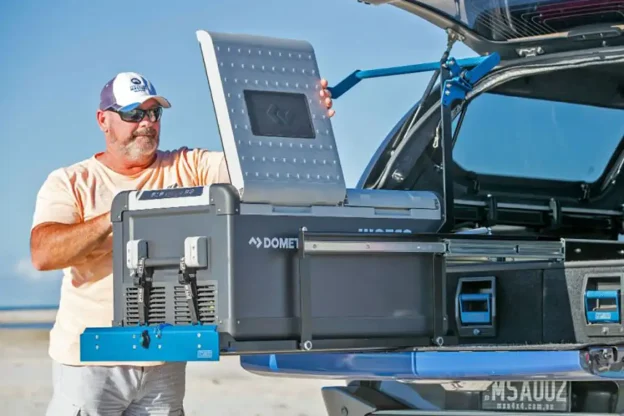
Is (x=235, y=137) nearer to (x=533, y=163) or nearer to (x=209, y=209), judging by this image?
(x=209, y=209)

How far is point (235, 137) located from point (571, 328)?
1.22m

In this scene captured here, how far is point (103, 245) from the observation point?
4.63 meters

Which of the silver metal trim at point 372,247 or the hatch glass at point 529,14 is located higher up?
the hatch glass at point 529,14

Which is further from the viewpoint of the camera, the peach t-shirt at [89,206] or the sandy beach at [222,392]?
the sandy beach at [222,392]

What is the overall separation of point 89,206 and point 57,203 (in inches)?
3.9

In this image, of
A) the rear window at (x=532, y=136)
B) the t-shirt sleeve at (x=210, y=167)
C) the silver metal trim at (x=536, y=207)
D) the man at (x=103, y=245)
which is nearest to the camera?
the man at (x=103, y=245)

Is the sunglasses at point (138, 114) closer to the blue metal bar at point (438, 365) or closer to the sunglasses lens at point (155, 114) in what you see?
the sunglasses lens at point (155, 114)

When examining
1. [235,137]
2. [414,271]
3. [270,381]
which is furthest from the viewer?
[270,381]

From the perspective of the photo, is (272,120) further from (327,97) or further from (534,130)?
(534,130)

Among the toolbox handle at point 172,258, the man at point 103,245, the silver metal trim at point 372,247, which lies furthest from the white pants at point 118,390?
the silver metal trim at point 372,247

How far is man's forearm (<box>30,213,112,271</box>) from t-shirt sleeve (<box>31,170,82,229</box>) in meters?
0.05

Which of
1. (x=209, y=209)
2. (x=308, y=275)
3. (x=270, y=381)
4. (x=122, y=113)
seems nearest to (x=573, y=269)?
(x=308, y=275)

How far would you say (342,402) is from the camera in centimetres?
513

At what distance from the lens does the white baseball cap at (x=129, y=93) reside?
4.64 metres
